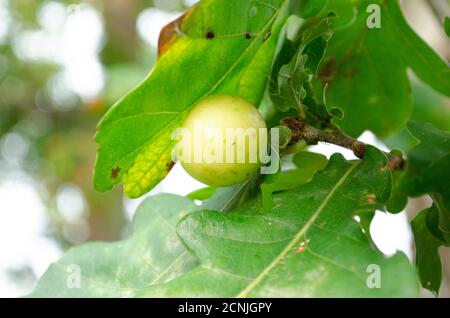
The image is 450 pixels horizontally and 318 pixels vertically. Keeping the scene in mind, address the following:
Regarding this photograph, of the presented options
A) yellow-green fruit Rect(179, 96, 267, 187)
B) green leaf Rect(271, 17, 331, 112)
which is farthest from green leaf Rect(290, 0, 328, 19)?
yellow-green fruit Rect(179, 96, 267, 187)

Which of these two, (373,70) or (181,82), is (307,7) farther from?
(373,70)

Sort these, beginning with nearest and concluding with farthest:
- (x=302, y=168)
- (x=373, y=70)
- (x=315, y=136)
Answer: (x=315, y=136) → (x=302, y=168) → (x=373, y=70)

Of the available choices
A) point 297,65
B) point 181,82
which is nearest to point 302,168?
point 297,65

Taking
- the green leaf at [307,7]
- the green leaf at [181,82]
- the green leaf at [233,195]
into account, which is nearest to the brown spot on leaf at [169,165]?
the green leaf at [181,82]

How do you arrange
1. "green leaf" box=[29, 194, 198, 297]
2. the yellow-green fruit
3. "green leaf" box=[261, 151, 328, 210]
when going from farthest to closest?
1. "green leaf" box=[261, 151, 328, 210]
2. "green leaf" box=[29, 194, 198, 297]
3. the yellow-green fruit

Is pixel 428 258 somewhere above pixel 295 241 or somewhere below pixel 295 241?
below

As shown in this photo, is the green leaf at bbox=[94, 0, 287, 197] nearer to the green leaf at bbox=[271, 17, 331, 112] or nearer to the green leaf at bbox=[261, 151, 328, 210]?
the green leaf at bbox=[271, 17, 331, 112]
